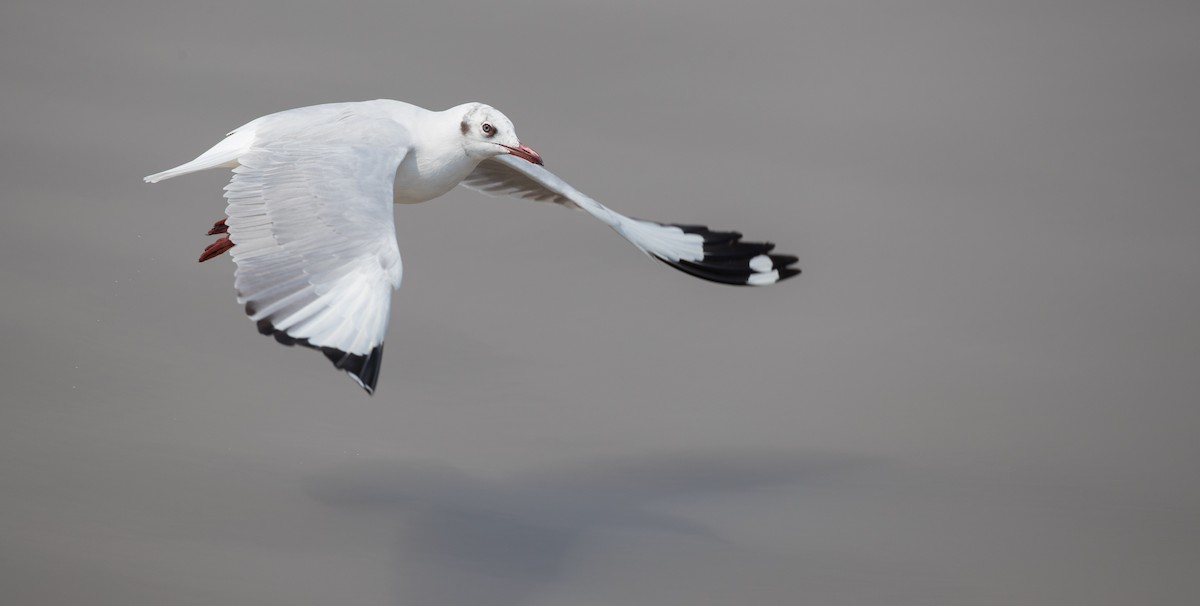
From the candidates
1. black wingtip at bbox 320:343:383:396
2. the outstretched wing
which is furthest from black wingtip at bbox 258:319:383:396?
the outstretched wing

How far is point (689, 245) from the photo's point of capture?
14.2 feet

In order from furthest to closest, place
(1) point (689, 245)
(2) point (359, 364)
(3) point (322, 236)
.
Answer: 1. (1) point (689, 245)
2. (3) point (322, 236)
3. (2) point (359, 364)

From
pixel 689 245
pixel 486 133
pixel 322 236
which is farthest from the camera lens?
pixel 689 245

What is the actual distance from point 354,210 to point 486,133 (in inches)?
24.4

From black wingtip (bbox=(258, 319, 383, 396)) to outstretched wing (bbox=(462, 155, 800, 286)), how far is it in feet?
3.91

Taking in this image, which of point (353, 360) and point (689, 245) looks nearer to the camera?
point (353, 360)

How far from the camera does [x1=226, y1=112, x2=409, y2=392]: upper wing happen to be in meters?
3.22

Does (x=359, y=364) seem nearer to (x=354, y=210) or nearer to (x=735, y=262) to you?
(x=354, y=210)

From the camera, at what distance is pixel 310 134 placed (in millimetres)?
3898

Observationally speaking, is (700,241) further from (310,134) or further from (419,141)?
(310,134)

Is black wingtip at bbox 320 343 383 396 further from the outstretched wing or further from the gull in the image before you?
the outstretched wing

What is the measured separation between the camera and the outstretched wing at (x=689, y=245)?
4.23 m

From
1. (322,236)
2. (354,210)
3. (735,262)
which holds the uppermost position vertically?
(735,262)

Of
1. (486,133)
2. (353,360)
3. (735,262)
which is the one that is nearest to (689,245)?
(735,262)
